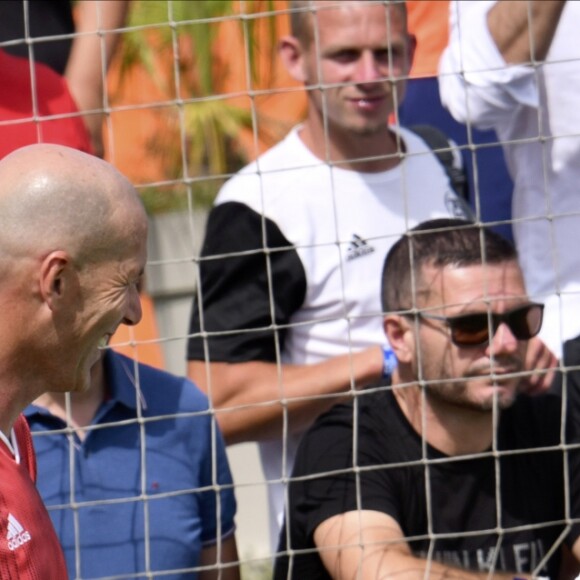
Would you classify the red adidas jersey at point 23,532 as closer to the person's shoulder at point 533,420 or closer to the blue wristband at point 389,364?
the blue wristband at point 389,364

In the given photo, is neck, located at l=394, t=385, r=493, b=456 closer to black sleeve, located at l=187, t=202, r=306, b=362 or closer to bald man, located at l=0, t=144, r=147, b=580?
black sleeve, located at l=187, t=202, r=306, b=362

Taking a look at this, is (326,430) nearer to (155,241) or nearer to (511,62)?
(511,62)

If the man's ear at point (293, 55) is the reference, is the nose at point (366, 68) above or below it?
below

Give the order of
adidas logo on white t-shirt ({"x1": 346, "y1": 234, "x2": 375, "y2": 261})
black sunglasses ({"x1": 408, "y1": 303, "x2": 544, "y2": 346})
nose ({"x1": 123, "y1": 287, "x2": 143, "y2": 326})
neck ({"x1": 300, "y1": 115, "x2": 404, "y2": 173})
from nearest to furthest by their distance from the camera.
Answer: nose ({"x1": 123, "y1": 287, "x2": 143, "y2": 326}), black sunglasses ({"x1": 408, "y1": 303, "x2": 544, "y2": 346}), adidas logo on white t-shirt ({"x1": 346, "y1": 234, "x2": 375, "y2": 261}), neck ({"x1": 300, "y1": 115, "x2": 404, "y2": 173})

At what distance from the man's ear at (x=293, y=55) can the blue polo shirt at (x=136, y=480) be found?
98 cm

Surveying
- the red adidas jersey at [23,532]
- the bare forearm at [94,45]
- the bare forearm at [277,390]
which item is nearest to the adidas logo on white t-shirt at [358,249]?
the bare forearm at [277,390]

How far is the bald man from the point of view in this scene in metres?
2.22

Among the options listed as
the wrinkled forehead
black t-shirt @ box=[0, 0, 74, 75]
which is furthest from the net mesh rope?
the wrinkled forehead

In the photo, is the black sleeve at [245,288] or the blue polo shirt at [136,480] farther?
the black sleeve at [245,288]

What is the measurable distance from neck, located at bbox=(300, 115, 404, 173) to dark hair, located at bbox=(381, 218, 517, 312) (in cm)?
34

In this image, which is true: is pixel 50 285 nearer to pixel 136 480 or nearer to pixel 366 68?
pixel 136 480

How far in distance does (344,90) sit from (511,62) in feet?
1.35

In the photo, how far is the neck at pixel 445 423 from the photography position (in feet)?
10.5

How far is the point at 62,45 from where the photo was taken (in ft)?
12.3
